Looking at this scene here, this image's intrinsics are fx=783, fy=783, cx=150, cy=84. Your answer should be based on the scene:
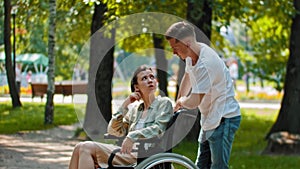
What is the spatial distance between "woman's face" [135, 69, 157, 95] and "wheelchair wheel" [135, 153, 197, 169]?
598 millimetres

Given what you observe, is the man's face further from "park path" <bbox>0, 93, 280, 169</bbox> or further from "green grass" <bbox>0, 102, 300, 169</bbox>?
"green grass" <bbox>0, 102, 300, 169</bbox>

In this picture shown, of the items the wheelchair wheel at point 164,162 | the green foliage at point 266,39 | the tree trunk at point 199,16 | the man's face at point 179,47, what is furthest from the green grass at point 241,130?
the man's face at point 179,47

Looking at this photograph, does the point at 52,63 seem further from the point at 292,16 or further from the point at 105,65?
the point at 292,16

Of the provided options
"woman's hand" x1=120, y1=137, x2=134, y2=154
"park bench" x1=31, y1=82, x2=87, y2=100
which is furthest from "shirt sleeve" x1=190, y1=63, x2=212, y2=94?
"park bench" x1=31, y1=82, x2=87, y2=100

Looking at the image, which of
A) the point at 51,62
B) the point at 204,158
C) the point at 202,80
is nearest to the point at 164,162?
the point at 204,158

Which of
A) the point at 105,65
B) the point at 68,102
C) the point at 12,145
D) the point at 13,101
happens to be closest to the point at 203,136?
the point at 12,145

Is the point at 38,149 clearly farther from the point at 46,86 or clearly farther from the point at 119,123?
the point at 46,86

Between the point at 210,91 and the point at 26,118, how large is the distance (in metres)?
14.1

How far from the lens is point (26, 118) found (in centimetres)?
1988

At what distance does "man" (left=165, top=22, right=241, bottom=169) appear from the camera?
246 inches

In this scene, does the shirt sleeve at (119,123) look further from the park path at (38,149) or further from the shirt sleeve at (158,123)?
the park path at (38,149)

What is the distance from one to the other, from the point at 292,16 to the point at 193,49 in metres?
9.09

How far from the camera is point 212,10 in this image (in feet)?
47.9

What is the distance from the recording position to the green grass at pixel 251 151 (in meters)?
11.2
